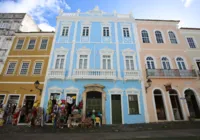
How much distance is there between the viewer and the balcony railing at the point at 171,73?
1291 cm

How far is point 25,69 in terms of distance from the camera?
13688 mm

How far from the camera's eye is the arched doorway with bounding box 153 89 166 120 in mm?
12258

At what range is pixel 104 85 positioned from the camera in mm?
12344

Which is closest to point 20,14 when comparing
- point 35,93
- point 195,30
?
point 35,93

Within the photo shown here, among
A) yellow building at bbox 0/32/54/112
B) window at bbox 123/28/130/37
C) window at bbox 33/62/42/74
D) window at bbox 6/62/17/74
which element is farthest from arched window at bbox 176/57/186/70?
window at bbox 6/62/17/74

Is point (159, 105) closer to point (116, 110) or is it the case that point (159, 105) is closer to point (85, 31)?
point (116, 110)

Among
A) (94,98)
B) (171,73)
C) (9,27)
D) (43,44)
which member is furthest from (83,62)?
(9,27)

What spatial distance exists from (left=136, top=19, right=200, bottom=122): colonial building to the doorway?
502 cm

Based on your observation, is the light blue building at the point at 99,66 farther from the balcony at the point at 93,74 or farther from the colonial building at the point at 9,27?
the colonial building at the point at 9,27

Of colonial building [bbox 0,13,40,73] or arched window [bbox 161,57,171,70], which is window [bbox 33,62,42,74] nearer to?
colonial building [bbox 0,13,40,73]

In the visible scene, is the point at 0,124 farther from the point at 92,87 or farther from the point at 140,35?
the point at 140,35

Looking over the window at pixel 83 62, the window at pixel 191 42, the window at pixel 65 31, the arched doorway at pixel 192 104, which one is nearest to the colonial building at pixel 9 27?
the window at pixel 65 31

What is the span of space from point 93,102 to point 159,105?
7275 mm

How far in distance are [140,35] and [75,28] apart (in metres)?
8.72
